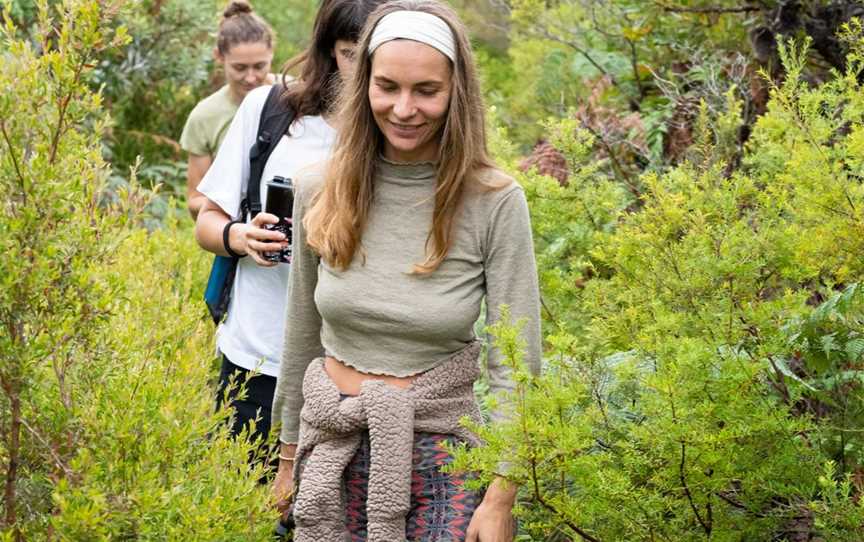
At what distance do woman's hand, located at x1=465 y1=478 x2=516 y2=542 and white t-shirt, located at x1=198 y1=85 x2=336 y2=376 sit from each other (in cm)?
99

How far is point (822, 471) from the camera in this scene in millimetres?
2893

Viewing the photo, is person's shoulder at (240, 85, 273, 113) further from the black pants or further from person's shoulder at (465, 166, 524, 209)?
person's shoulder at (465, 166, 524, 209)

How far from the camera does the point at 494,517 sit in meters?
2.79

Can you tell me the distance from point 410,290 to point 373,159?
1.15ft

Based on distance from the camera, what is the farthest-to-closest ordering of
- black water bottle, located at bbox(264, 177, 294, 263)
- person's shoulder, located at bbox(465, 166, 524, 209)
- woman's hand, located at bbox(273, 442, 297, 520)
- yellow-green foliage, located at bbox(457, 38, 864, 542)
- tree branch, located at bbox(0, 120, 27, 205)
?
black water bottle, located at bbox(264, 177, 294, 263) → woman's hand, located at bbox(273, 442, 297, 520) → person's shoulder, located at bbox(465, 166, 524, 209) → yellow-green foliage, located at bbox(457, 38, 864, 542) → tree branch, located at bbox(0, 120, 27, 205)

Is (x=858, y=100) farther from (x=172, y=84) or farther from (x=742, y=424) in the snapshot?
(x=172, y=84)

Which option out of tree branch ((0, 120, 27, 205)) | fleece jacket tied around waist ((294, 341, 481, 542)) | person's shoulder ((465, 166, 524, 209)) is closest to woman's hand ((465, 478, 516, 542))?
fleece jacket tied around waist ((294, 341, 481, 542))

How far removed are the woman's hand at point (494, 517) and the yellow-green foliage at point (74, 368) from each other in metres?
0.50

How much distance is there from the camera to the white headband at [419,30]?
2.84m

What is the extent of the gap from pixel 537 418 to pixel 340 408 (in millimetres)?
552

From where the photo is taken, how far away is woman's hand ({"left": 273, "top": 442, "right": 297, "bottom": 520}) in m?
3.18

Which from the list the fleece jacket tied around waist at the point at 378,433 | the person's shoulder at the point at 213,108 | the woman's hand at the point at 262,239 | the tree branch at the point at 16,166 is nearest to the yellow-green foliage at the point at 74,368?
the tree branch at the point at 16,166

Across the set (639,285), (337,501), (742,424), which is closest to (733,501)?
(742,424)

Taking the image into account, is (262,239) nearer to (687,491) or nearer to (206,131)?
(687,491)
